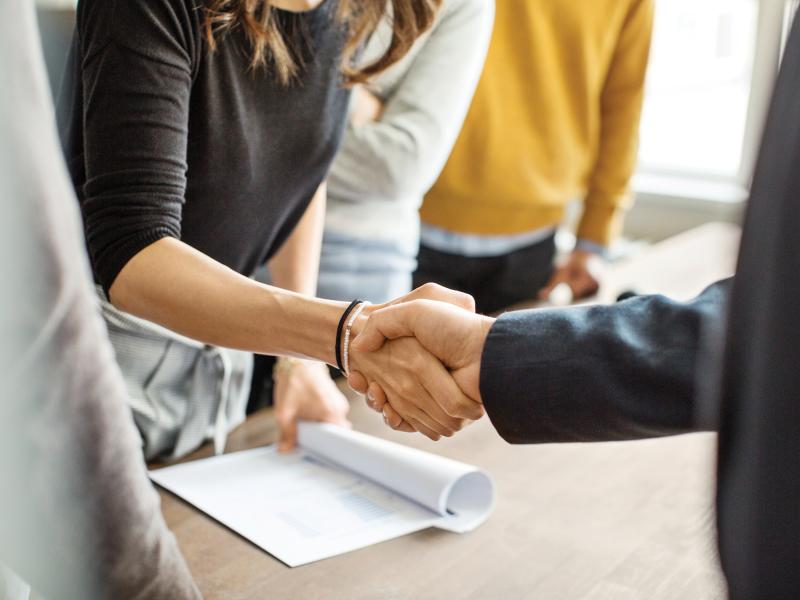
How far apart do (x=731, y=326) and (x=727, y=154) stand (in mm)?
2710

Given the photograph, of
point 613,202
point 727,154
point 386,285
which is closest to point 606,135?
point 613,202

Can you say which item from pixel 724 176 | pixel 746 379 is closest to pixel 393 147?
pixel 746 379

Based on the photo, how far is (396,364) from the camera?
1.05m

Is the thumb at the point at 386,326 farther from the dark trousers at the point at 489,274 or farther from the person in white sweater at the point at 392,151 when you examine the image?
the dark trousers at the point at 489,274

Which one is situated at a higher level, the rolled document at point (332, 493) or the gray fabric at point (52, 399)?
the gray fabric at point (52, 399)

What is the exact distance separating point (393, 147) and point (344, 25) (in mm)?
262

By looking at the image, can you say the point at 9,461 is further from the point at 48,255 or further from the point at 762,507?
the point at 762,507

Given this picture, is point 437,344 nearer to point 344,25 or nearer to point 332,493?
point 332,493

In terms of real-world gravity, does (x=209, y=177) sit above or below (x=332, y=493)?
above

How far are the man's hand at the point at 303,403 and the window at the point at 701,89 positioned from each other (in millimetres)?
2047

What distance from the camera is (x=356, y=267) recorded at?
1.57 metres

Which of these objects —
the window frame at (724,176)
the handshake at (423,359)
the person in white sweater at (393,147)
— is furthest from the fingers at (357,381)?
the window frame at (724,176)

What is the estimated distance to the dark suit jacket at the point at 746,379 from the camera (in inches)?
23.9

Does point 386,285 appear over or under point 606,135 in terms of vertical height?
under
